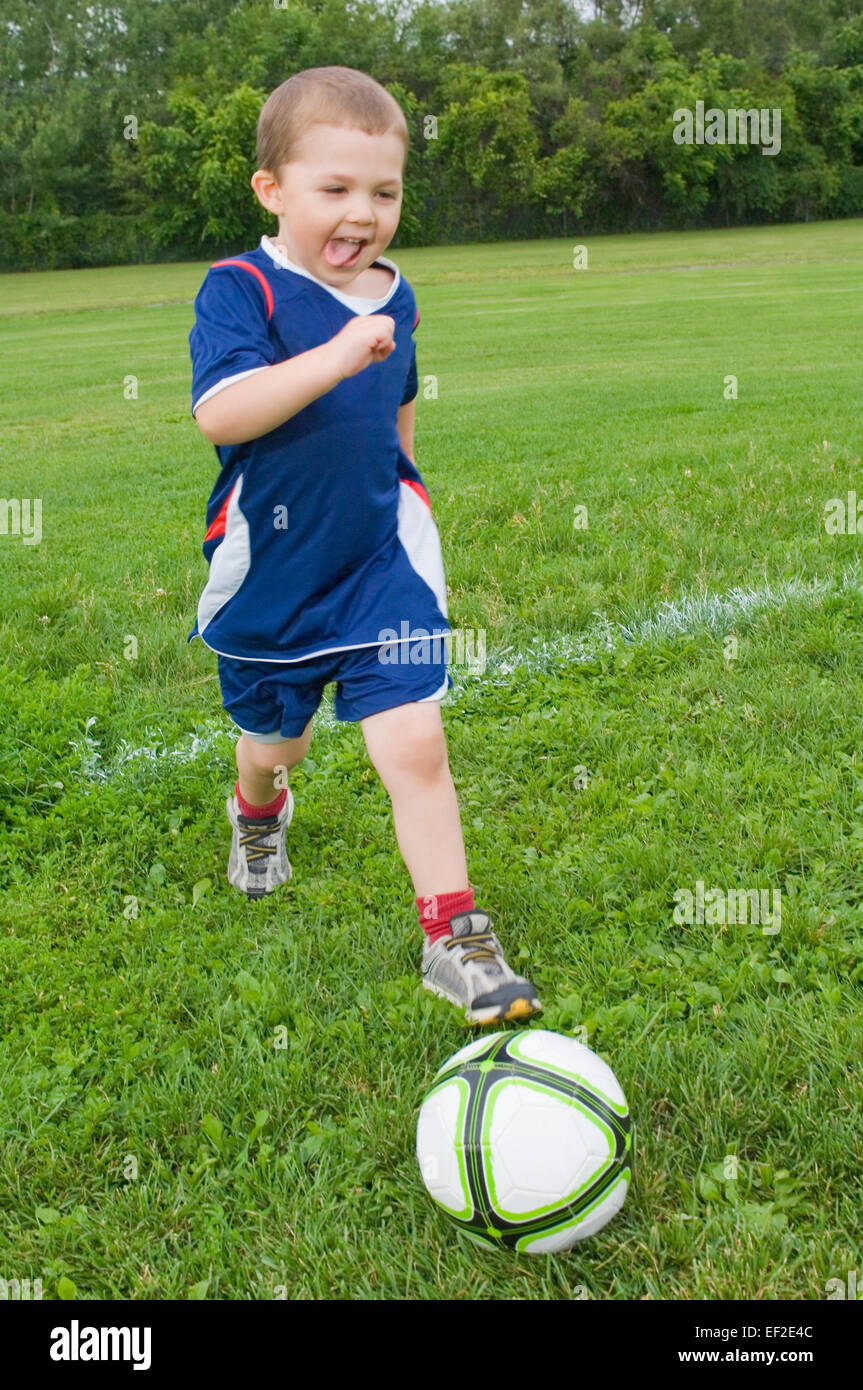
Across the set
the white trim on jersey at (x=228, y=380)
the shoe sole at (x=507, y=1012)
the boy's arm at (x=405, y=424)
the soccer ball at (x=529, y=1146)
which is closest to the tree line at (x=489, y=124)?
the boy's arm at (x=405, y=424)

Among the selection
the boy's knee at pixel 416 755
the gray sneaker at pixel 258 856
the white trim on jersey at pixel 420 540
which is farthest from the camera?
the gray sneaker at pixel 258 856

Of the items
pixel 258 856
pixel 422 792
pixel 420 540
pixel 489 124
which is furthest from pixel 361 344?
pixel 489 124

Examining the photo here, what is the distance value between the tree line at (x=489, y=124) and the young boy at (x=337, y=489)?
52.8 metres

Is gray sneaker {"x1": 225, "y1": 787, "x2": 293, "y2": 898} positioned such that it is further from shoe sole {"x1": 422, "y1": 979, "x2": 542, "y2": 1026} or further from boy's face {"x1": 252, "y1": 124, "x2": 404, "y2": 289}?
boy's face {"x1": 252, "y1": 124, "x2": 404, "y2": 289}

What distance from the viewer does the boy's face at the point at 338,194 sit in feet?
8.12

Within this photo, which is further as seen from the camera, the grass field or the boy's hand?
the boy's hand

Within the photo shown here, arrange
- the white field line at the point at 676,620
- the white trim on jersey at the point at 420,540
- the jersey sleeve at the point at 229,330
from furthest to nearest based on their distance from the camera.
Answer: the white field line at the point at 676,620, the white trim on jersey at the point at 420,540, the jersey sleeve at the point at 229,330

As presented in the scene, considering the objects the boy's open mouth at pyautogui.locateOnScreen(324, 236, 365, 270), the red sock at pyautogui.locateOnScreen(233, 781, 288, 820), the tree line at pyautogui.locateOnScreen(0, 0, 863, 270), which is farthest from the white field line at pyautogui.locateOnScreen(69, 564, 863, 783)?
the tree line at pyautogui.locateOnScreen(0, 0, 863, 270)

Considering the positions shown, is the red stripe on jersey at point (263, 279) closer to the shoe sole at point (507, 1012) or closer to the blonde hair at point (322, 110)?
the blonde hair at point (322, 110)

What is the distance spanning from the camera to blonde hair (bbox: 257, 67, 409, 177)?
2.48 metres

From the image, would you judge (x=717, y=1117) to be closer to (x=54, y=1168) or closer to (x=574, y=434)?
(x=54, y=1168)

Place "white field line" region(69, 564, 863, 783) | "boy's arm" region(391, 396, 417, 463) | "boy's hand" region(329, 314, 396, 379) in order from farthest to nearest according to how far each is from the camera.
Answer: "white field line" region(69, 564, 863, 783) → "boy's arm" region(391, 396, 417, 463) → "boy's hand" region(329, 314, 396, 379)
